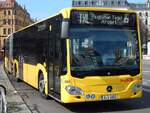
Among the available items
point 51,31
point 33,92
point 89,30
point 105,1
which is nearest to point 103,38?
point 89,30

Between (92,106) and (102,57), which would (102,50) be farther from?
(92,106)

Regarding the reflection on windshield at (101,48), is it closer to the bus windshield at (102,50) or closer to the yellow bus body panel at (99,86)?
the bus windshield at (102,50)

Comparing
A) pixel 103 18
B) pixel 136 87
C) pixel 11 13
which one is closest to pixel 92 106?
pixel 136 87

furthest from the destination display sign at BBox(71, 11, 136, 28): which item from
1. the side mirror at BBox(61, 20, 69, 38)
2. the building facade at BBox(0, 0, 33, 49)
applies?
the building facade at BBox(0, 0, 33, 49)

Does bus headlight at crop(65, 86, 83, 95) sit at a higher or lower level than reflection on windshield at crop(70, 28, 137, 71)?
lower

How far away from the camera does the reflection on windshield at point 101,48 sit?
12984 millimetres

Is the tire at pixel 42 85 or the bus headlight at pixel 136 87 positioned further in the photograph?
the tire at pixel 42 85

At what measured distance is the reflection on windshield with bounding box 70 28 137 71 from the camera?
42.6 ft

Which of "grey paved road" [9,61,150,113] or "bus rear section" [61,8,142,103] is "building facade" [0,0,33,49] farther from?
"bus rear section" [61,8,142,103]

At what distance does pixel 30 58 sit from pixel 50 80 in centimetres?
454

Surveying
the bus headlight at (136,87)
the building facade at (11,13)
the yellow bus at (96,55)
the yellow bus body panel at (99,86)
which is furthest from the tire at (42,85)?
the building facade at (11,13)

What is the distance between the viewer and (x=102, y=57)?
13094 mm

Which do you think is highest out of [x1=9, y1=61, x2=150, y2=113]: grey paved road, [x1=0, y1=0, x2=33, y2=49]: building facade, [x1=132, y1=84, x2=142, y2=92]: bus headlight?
[x1=0, y1=0, x2=33, y2=49]: building facade

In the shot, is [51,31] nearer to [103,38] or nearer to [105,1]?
[103,38]
